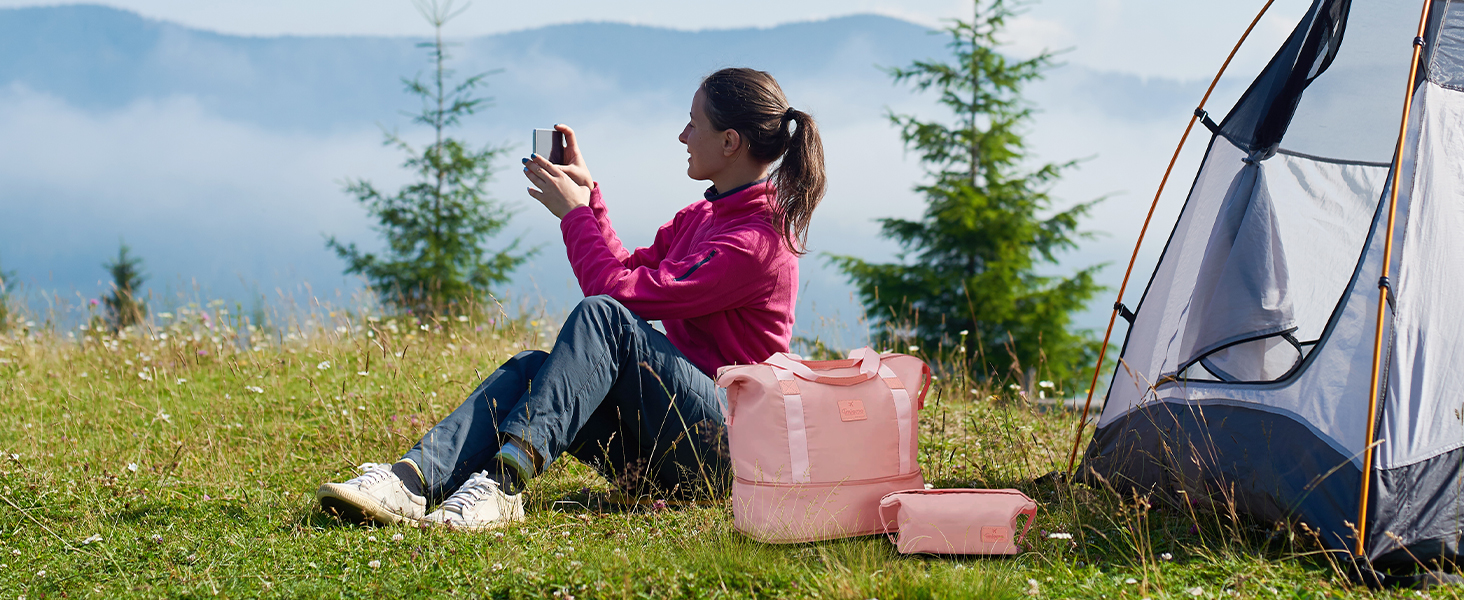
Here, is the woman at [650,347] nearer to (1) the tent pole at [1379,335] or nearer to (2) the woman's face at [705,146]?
(2) the woman's face at [705,146]

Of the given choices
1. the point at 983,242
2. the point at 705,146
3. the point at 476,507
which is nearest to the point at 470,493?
the point at 476,507

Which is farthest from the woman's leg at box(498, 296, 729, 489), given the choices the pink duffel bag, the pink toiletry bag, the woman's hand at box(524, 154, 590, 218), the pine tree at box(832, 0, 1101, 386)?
the pine tree at box(832, 0, 1101, 386)

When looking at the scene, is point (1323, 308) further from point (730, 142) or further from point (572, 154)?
point (572, 154)

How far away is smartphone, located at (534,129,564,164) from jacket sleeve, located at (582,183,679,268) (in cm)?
19

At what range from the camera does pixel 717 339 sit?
3068 mm

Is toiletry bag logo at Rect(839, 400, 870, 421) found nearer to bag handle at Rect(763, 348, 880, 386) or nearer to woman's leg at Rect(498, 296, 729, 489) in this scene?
bag handle at Rect(763, 348, 880, 386)

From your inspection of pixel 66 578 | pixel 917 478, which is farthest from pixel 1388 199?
pixel 66 578

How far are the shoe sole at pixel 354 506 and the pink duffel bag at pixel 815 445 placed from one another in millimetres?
992

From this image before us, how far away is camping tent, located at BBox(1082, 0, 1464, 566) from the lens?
2.47 metres

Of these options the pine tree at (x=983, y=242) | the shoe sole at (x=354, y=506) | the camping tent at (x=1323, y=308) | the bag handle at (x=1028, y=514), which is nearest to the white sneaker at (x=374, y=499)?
the shoe sole at (x=354, y=506)

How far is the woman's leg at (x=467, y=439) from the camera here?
2.77 metres

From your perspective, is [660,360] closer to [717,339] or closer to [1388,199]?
[717,339]

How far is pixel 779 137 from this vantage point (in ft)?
10.1

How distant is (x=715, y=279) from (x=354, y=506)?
1214 mm
